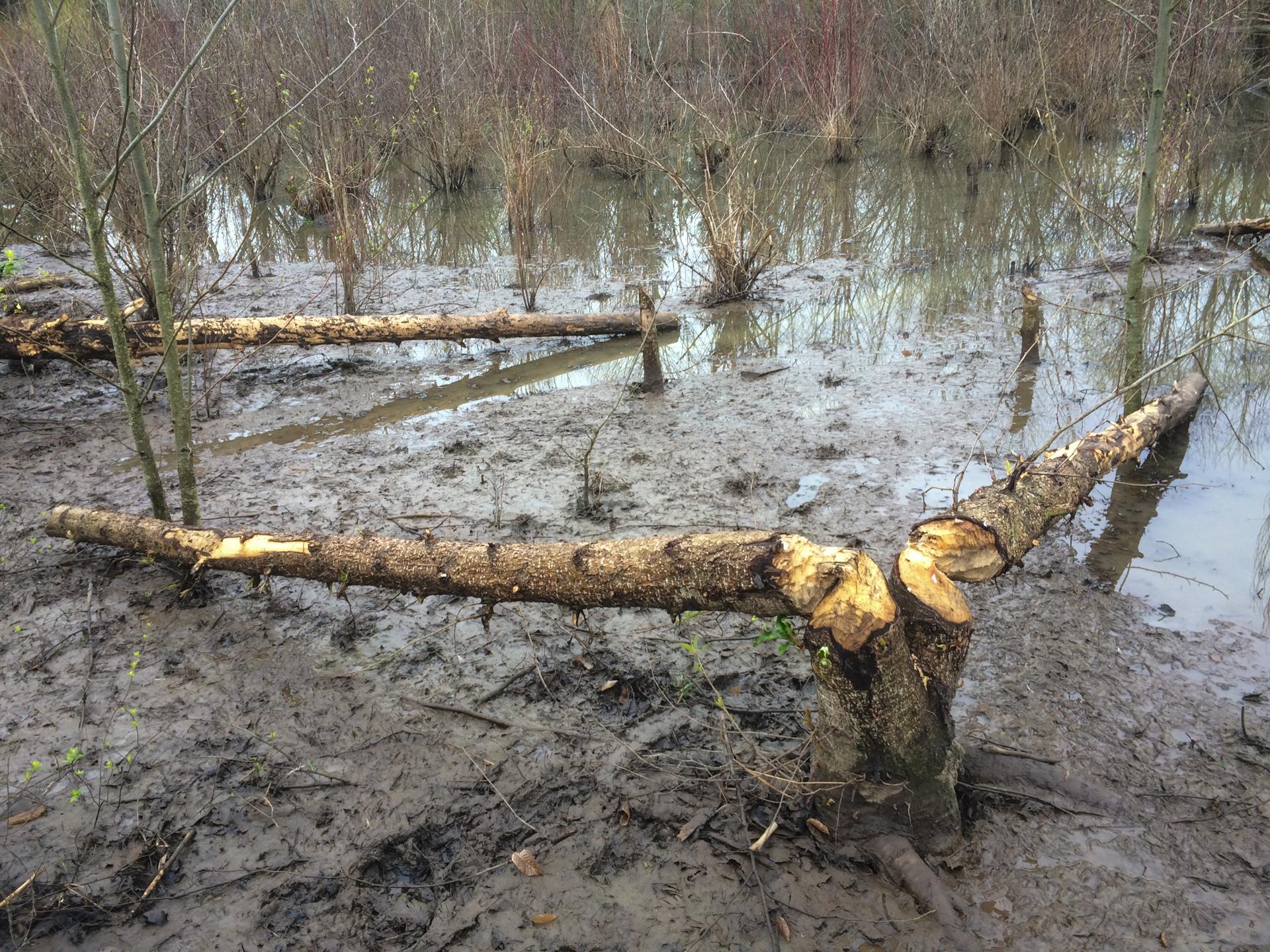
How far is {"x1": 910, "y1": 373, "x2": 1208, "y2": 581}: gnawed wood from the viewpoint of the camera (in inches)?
93.4

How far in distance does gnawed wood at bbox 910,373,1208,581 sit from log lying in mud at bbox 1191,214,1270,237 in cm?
412

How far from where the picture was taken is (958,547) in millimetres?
2365

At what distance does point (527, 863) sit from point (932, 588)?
1.26 m

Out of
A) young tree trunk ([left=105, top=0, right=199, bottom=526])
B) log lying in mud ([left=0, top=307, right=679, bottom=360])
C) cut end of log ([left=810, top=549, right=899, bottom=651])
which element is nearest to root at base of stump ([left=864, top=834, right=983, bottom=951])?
cut end of log ([left=810, top=549, right=899, bottom=651])

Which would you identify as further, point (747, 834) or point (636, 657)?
point (636, 657)

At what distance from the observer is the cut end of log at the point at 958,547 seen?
91.8 inches

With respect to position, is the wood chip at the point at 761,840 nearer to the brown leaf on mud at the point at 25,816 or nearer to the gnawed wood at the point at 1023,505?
the gnawed wood at the point at 1023,505

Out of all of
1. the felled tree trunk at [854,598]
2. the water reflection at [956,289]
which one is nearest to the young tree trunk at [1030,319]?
the water reflection at [956,289]

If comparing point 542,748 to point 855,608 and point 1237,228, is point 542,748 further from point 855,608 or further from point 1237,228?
point 1237,228

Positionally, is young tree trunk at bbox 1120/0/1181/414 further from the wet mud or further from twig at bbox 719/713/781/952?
twig at bbox 719/713/781/952

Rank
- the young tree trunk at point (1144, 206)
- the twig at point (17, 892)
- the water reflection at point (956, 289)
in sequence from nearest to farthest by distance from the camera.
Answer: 1. the twig at point (17, 892)
2. the young tree trunk at point (1144, 206)
3. the water reflection at point (956, 289)

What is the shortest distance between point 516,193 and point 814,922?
628cm

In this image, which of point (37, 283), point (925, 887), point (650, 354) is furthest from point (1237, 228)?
point (37, 283)

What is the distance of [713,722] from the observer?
8.54 ft
